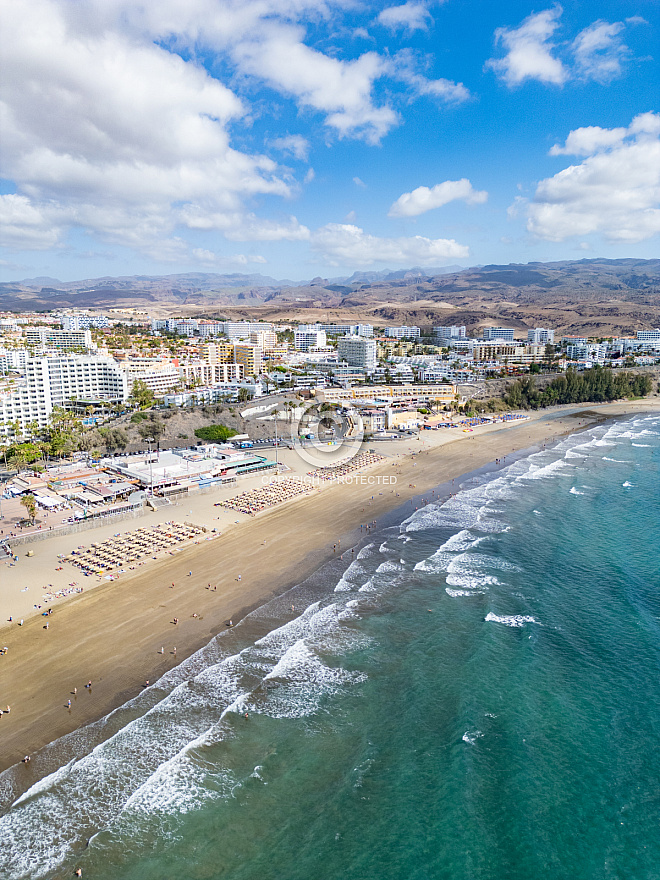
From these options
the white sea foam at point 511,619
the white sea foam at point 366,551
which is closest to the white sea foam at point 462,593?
the white sea foam at point 511,619

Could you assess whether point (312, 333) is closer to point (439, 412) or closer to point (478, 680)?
point (439, 412)

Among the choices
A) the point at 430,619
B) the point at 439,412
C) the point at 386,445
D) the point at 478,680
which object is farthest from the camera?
the point at 439,412

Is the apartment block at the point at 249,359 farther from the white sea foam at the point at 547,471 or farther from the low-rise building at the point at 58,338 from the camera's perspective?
the white sea foam at the point at 547,471

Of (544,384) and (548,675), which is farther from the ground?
(544,384)

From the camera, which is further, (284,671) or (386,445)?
(386,445)

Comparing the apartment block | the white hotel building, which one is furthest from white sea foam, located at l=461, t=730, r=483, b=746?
the apartment block

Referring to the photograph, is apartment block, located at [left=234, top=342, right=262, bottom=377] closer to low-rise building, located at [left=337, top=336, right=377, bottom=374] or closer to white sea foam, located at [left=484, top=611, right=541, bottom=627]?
low-rise building, located at [left=337, top=336, right=377, bottom=374]

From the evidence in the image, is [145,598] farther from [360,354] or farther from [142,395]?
[360,354]

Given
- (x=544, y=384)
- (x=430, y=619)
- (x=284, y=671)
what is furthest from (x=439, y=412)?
(x=284, y=671)
